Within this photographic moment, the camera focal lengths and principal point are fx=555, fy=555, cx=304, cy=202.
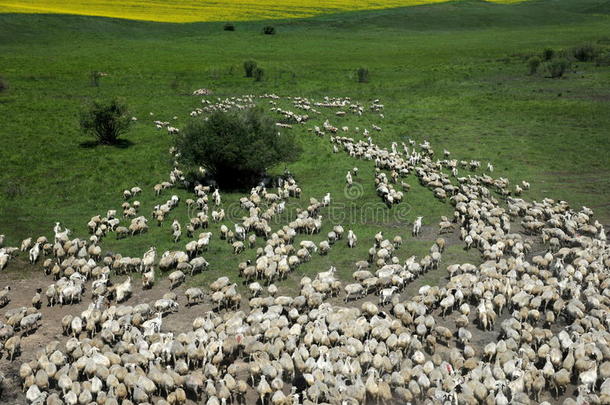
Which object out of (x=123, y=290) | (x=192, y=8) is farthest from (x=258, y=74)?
(x=192, y=8)

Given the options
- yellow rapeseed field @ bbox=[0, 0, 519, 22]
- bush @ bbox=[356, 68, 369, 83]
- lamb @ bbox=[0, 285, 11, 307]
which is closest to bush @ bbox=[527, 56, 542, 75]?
bush @ bbox=[356, 68, 369, 83]

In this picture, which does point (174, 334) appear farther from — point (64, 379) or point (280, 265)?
point (280, 265)

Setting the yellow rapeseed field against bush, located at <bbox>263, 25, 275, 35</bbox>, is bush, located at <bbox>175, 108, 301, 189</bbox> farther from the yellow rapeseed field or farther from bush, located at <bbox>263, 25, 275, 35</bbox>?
the yellow rapeseed field

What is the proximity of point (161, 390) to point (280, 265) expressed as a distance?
19.9ft

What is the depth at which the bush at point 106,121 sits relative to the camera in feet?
106

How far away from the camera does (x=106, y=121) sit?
32156 millimetres

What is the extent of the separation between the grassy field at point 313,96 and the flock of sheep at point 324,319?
127 centimetres

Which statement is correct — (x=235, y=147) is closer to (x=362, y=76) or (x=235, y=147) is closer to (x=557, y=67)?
(x=362, y=76)

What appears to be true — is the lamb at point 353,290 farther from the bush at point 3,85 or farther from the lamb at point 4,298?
the bush at point 3,85

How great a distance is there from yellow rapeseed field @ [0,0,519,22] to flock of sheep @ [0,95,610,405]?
78.1 m

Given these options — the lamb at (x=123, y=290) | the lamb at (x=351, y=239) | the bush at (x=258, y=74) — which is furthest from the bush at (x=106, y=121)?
the bush at (x=258, y=74)

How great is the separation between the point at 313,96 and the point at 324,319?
35.1 m

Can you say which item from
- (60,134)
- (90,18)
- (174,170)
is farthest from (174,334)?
(90,18)

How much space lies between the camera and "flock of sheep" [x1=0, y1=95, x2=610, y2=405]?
474 inches
